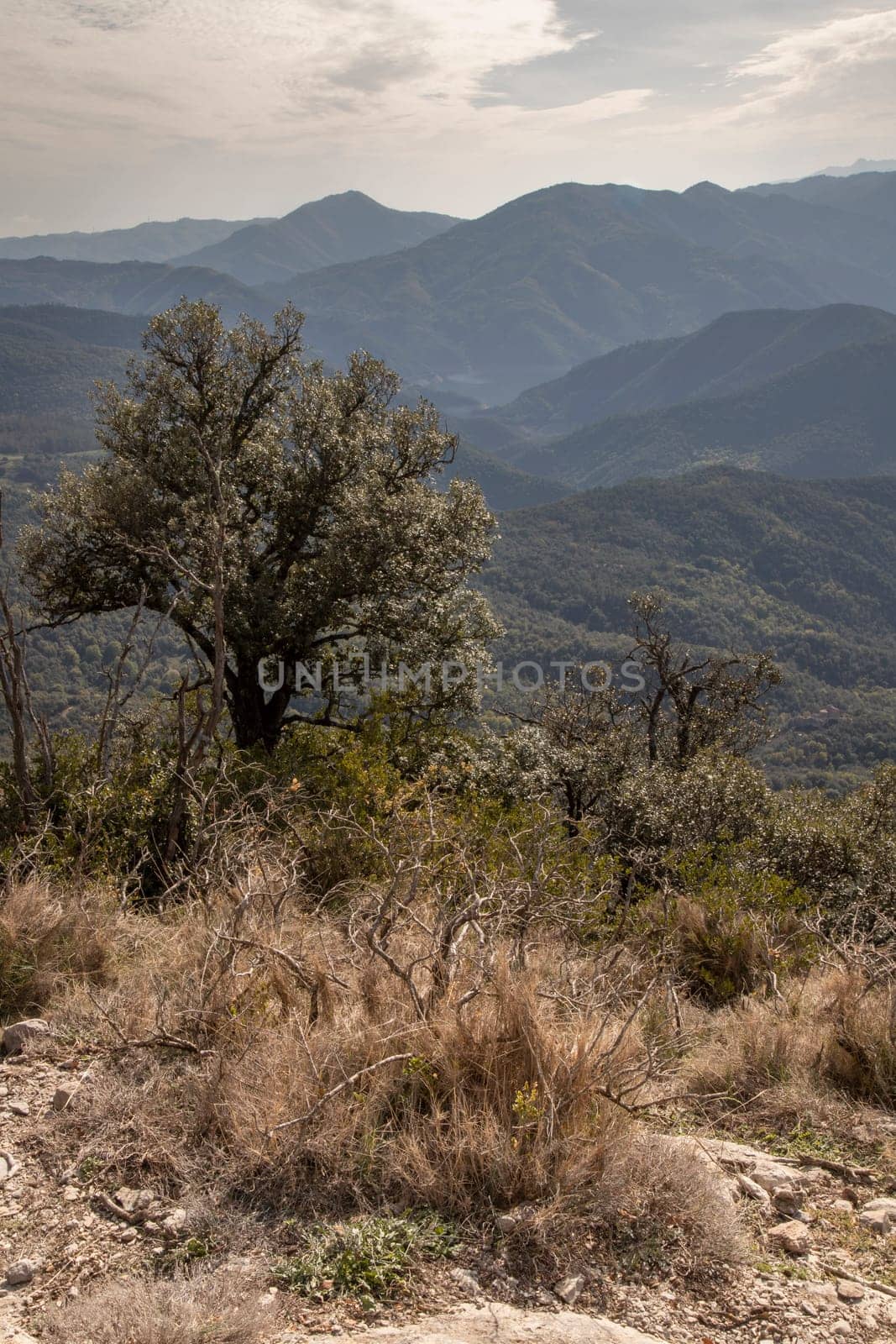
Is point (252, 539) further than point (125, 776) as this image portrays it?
Yes

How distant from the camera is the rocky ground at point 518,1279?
97.8 inches

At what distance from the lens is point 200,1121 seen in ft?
10.7

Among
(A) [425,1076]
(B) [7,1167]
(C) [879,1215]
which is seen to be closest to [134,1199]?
(B) [7,1167]

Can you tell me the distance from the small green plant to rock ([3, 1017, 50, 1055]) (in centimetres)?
188

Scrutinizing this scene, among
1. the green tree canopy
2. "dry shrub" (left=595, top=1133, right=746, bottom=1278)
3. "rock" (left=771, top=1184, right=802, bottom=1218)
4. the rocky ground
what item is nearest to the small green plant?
the rocky ground

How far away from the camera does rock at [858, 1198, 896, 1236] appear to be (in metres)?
3.10

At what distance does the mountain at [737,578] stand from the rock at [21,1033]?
87.0 meters

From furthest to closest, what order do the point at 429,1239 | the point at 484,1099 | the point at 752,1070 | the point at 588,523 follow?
1. the point at 588,523
2. the point at 752,1070
3. the point at 484,1099
4. the point at 429,1239

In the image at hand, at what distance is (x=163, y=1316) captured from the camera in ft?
7.71

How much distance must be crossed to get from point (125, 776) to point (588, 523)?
544 feet

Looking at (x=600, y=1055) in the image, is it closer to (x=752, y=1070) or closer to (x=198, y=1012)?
(x=752, y=1070)

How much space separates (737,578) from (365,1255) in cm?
15565

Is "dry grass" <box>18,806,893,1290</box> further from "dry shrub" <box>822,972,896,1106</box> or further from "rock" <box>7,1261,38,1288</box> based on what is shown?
"rock" <box>7,1261,38,1288</box>

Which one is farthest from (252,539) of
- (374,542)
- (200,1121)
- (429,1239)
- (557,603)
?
(557,603)
